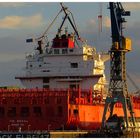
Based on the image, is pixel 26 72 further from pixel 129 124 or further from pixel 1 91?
→ pixel 129 124

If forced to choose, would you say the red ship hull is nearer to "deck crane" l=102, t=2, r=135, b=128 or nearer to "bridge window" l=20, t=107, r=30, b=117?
"bridge window" l=20, t=107, r=30, b=117

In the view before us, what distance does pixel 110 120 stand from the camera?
57375 mm

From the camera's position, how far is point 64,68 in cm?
6769

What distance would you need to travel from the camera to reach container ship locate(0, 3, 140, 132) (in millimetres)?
59062

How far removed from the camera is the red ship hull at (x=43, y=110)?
58812 millimetres

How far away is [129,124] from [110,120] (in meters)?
1.73

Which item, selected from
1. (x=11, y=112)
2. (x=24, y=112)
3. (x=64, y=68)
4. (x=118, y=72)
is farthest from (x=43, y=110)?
(x=64, y=68)

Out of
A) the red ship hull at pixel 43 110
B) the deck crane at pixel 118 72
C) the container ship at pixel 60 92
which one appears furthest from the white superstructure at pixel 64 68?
the deck crane at pixel 118 72

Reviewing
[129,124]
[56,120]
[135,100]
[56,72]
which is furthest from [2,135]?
[135,100]

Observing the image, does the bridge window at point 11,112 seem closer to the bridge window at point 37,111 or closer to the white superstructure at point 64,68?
the bridge window at point 37,111

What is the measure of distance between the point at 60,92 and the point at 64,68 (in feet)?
A: 28.1

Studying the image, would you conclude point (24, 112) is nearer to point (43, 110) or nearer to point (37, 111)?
point (37, 111)

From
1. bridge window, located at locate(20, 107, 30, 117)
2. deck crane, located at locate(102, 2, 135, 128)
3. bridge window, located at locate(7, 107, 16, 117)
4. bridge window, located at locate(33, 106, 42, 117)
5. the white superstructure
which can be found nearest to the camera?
deck crane, located at locate(102, 2, 135, 128)

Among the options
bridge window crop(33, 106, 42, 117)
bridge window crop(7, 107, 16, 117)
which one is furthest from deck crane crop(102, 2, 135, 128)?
bridge window crop(7, 107, 16, 117)
